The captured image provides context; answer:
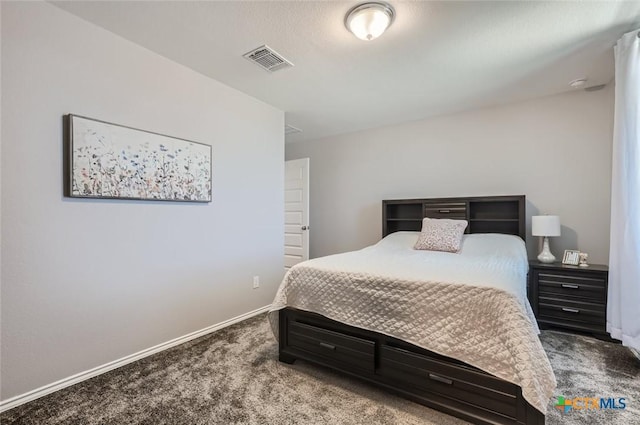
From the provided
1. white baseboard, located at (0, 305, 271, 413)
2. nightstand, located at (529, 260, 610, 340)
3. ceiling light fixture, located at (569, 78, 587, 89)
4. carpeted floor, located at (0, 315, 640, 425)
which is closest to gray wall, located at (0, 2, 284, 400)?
white baseboard, located at (0, 305, 271, 413)

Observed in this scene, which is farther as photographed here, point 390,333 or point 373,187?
point 373,187

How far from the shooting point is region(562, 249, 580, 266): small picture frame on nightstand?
272cm

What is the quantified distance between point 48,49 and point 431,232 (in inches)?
129

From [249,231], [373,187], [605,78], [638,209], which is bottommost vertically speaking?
[249,231]

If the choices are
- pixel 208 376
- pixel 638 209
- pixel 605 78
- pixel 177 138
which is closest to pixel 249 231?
pixel 177 138

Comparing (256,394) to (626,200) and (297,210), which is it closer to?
(626,200)

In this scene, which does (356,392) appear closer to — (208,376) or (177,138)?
(208,376)

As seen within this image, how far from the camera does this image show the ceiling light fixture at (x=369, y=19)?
173cm

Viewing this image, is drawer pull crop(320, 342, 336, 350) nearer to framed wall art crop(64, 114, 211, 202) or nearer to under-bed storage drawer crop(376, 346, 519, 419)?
under-bed storage drawer crop(376, 346, 519, 419)

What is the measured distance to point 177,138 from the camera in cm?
241

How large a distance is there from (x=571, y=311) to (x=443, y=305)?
6.21 feet

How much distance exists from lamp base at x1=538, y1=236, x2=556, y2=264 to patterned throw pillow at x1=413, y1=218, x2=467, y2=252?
0.74m

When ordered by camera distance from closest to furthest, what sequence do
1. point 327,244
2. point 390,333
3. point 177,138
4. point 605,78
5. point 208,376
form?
point 390,333
point 208,376
point 177,138
point 605,78
point 327,244

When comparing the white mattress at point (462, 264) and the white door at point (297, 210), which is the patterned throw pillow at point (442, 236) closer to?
the white mattress at point (462, 264)
